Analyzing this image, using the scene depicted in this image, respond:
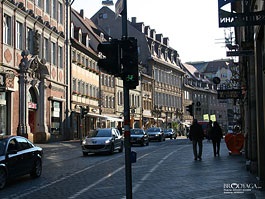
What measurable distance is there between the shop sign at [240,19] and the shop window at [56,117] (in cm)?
3658

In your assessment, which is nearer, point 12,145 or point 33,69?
point 12,145

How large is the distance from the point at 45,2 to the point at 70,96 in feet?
34.7

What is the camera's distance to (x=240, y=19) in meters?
8.40

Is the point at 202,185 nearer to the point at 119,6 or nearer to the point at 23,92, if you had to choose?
the point at 119,6

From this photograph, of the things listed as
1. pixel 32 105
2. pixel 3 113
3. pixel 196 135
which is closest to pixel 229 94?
pixel 196 135

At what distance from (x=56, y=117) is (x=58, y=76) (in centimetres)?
400

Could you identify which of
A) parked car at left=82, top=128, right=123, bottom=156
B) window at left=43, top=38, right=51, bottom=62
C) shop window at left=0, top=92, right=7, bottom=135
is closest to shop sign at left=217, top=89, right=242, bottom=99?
parked car at left=82, top=128, right=123, bottom=156

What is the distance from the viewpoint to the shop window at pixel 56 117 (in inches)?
1741

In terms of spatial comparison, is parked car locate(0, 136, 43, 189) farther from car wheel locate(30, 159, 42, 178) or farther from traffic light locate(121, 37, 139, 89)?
traffic light locate(121, 37, 139, 89)

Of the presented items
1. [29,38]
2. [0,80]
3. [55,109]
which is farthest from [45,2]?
[0,80]

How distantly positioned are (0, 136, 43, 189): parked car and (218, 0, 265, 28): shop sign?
22.5ft

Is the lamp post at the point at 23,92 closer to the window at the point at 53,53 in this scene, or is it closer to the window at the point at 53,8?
the window at the point at 53,53

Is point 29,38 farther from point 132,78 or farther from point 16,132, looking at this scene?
point 132,78

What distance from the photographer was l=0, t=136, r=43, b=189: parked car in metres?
12.4
